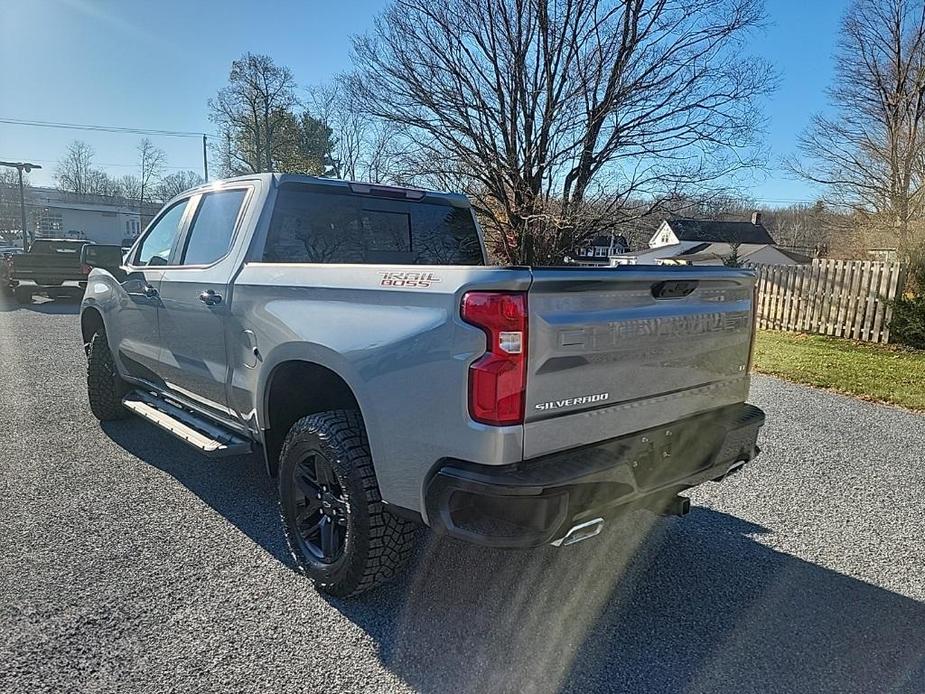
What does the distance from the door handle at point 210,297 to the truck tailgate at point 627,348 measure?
85.1 inches

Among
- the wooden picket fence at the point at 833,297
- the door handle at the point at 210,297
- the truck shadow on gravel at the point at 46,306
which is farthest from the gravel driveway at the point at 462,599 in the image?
the truck shadow on gravel at the point at 46,306

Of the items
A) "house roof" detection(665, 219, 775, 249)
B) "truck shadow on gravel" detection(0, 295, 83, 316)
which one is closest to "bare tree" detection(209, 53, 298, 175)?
"truck shadow on gravel" detection(0, 295, 83, 316)

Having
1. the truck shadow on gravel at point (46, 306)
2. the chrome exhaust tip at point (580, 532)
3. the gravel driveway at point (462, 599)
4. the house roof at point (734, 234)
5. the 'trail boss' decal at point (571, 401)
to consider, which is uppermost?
the house roof at point (734, 234)

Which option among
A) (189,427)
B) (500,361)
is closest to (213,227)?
(189,427)

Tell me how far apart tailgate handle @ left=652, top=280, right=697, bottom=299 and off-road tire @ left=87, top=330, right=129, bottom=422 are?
461 centimetres

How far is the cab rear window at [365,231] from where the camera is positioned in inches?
144

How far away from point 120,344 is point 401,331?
364 centimetres

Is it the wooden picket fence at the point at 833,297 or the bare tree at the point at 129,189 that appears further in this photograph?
the bare tree at the point at 129,189

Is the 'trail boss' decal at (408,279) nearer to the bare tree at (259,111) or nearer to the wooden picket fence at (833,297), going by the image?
the wooden picket fence at (833,297)

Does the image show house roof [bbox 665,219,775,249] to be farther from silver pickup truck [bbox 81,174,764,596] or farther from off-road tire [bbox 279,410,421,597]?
off-road tire [bbox 279,410,421,597]

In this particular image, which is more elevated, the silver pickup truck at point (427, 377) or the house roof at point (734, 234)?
the house roof at point (734, 234)

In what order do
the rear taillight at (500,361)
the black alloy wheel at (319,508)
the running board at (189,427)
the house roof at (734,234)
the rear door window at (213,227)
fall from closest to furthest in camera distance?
the rear taillight at (500,361), the black alloy wheel at (319,508), the running board at (189,427), the rear door window at (213,227), the house roof at (734,234)

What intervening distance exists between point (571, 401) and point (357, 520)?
3.52 ft

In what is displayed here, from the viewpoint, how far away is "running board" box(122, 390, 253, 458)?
348 cm
